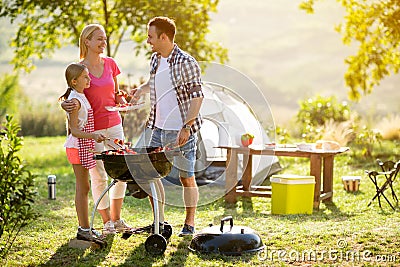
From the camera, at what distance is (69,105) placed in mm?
4309

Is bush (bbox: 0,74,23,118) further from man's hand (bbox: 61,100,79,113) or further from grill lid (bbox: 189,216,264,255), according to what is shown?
grill lid (bbox: 189,216,264,255)

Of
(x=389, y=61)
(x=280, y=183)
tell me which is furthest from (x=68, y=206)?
(x=389, y=61)

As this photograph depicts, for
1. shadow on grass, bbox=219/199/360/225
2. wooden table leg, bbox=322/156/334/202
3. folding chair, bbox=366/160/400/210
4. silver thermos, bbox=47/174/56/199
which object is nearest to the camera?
shadow on grass, bbox=219/199/360/225

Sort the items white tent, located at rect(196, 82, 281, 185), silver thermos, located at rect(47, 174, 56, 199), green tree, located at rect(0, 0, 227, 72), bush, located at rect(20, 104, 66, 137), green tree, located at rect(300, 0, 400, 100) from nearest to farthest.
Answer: silver thermos, located at rect(47, 174, 56, 199), white tent, located at rect(196, 82, 281, 185), green tree, located at rect(0, 0, 227, 72), green tree, located at rect(300, 0, 400, 100), bush, located at rect(20, 104, 66, 137)

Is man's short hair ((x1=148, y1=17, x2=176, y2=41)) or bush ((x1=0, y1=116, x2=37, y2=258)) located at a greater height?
man's short hair ((x1=148, y1=17, x2=176, y2=41))

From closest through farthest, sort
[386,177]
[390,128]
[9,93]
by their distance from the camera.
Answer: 1. [386,177]
2. [390,128]
3. [9,93]

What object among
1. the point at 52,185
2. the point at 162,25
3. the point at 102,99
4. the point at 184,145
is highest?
the point at 162,25

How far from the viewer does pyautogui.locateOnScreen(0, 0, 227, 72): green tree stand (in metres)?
9.59

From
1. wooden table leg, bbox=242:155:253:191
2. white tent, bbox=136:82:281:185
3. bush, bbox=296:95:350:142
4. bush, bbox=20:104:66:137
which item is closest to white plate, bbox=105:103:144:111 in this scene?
wooden table leg, bbox=242:155:253:191

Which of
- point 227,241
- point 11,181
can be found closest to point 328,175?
point 227,241

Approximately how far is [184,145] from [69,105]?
0.82 m

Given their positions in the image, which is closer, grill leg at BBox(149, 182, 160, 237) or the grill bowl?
the grill bowl

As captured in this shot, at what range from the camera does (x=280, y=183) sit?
239 inches

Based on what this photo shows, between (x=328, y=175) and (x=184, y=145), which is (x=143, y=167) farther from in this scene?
(x=328, y=175)
